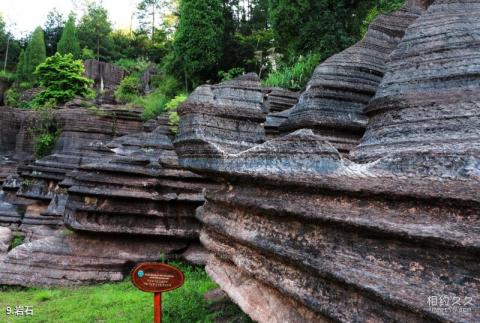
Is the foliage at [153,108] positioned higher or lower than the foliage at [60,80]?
lower

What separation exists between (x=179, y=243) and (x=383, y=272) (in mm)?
4879

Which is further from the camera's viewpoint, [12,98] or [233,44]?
[12,98]

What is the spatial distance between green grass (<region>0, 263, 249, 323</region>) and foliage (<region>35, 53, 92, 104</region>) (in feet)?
52.8

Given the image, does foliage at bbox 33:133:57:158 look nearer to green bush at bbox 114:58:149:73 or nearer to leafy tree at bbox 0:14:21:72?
green bush at bbox 114:58:149:73

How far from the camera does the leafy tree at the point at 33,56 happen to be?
3334 centimetres

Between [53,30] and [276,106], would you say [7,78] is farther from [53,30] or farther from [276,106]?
[276,106]

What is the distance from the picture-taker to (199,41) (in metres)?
18.8

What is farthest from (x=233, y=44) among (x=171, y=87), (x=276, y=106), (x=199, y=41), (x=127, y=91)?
(x=276, y=106)

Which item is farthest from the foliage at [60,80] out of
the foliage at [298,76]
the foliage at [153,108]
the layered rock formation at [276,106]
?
the layered rock formation at [276,106]

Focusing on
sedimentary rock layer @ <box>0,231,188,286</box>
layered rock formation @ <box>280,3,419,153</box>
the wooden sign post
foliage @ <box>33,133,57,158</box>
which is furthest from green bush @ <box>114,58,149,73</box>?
the wooden sign post

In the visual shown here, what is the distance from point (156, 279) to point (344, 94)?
9.15 feet

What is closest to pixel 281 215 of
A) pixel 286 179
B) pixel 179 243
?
pixel 286 179

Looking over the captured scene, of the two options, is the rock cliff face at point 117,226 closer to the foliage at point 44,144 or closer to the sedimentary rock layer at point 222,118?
the sedimentary rock layer at point 222,118

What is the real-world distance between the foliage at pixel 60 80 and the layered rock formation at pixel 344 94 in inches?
696
